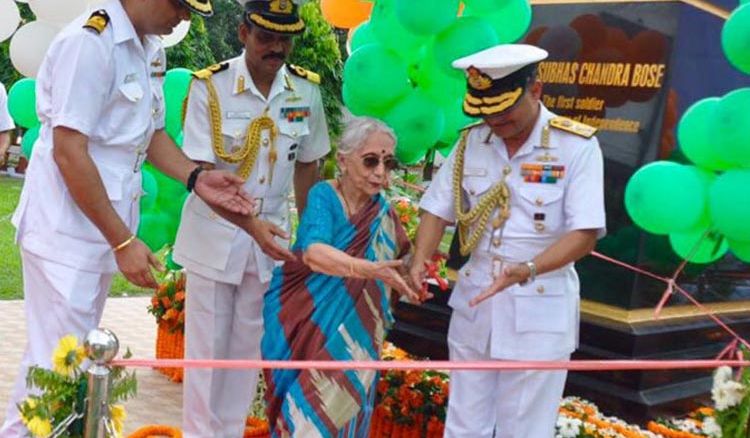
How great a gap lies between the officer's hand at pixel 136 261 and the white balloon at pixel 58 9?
2005mm

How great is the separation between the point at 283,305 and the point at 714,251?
1.74 metres

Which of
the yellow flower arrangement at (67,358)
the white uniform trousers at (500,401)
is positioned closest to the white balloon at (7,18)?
the white uniform trousers at (500,401)

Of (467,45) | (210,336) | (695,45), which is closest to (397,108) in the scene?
(467,45)

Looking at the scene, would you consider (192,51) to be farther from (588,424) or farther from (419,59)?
(588,424)

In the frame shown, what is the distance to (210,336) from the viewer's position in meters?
3.74

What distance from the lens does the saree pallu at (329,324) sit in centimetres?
311

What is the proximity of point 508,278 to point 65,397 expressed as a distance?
134 cm

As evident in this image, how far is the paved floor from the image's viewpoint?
4801 mm

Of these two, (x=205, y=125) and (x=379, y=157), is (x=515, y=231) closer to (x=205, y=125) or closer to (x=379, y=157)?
(x=379, y=157)

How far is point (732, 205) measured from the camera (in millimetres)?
3164

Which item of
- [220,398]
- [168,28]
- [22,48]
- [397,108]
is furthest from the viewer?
[22,48]

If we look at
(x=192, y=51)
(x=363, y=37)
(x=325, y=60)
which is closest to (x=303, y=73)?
(x=363, y=37)

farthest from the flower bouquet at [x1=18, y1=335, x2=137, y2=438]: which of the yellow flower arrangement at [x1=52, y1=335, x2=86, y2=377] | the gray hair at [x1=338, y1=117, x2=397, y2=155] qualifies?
the gray hair at [x1=338, y1=117, x2=397, y2=155]

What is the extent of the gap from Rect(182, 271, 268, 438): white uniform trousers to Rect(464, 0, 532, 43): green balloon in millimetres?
1384
